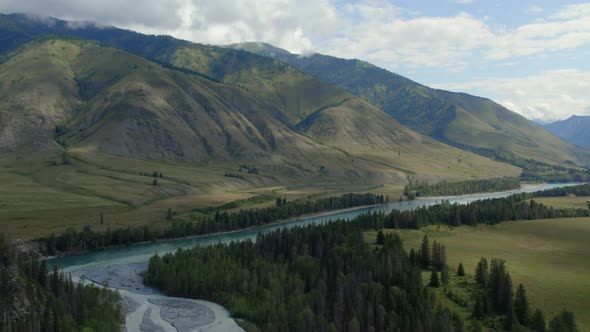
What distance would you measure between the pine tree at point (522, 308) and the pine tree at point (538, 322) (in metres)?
2.76

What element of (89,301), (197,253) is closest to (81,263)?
(197,253)

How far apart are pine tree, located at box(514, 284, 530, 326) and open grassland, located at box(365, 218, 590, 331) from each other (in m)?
5.16

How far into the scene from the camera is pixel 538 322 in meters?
87.8

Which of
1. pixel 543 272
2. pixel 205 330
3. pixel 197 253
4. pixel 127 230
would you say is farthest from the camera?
pixel 127 230

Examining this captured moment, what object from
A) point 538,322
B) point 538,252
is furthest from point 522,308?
point 538,252

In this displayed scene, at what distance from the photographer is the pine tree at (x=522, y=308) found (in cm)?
9250

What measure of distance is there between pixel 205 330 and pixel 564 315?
67734 millimetres

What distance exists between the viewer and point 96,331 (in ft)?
303

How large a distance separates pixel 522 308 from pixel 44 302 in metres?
90.6

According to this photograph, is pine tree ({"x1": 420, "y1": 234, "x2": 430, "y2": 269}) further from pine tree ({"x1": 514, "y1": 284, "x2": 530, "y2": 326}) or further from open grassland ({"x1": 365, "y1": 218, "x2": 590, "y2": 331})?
pine tree ({"x1": 514, "y1": 284, "x2": 530, "y2": 326})

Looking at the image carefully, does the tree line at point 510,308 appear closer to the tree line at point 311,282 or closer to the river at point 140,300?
the tree line at point 311,282

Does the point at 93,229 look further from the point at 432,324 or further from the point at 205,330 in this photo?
the point at 432,324

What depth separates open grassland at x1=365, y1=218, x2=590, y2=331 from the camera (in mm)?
100750

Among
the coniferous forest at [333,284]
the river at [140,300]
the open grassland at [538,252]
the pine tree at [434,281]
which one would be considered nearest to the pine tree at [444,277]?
the coniferous forest at [333,284]
